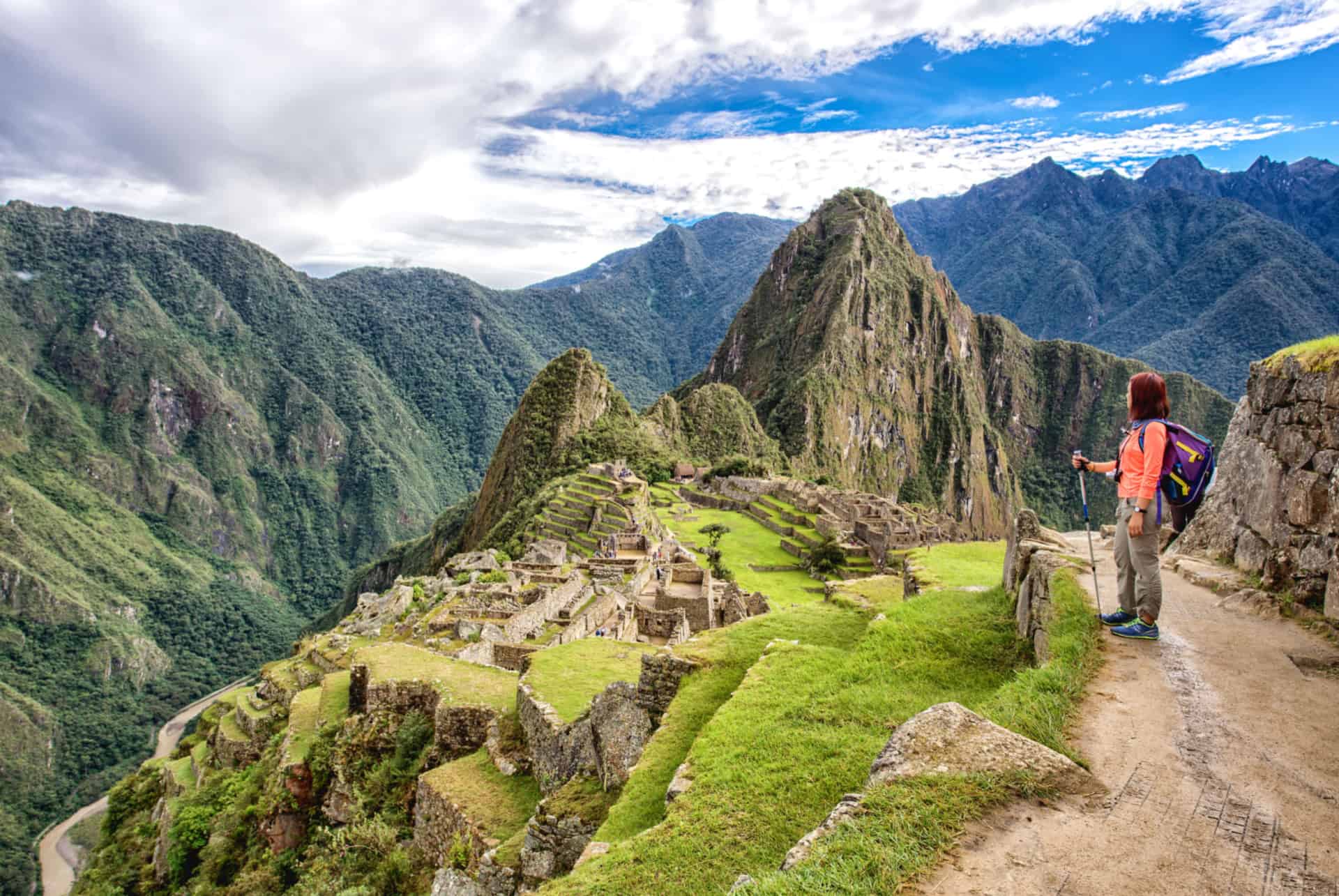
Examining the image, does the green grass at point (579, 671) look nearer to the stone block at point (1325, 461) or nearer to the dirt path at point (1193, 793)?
the dirt path at point (1193, 793)

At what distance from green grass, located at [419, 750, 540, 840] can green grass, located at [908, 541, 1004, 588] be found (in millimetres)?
6582

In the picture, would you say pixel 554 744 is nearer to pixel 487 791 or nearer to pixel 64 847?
pixel 487 791

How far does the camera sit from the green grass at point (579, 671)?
935 centimetres

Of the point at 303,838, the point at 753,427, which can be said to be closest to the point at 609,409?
the point at 753,427

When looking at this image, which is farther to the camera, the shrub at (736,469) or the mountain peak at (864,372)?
the mountain peak at (864,372)

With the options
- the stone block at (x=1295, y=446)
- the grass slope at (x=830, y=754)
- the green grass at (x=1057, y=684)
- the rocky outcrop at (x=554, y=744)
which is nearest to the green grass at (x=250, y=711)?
the rocky outcrop at (x=554, y=744)

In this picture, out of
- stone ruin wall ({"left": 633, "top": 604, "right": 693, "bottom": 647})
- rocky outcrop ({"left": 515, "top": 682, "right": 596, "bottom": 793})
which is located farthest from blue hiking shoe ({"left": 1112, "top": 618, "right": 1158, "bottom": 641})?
stone ruin wall ({"left": 633, "top": 604, "right": 693, "bottom": 647})

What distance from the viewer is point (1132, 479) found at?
6.71 metres

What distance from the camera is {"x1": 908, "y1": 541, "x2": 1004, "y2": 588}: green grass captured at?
1080 cm

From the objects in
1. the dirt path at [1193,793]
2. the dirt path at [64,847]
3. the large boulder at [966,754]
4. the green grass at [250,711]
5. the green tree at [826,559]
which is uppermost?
the large boulder at [966,754]

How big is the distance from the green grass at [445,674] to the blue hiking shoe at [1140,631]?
817 centimetres

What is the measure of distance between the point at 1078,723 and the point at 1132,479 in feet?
9.53

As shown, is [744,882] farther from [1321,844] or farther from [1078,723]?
[1321,844]

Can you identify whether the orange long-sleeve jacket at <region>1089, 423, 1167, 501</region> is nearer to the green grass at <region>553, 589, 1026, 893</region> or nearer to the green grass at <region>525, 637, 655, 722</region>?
the green grass at <region>553, 589, 1026, 893</region>
